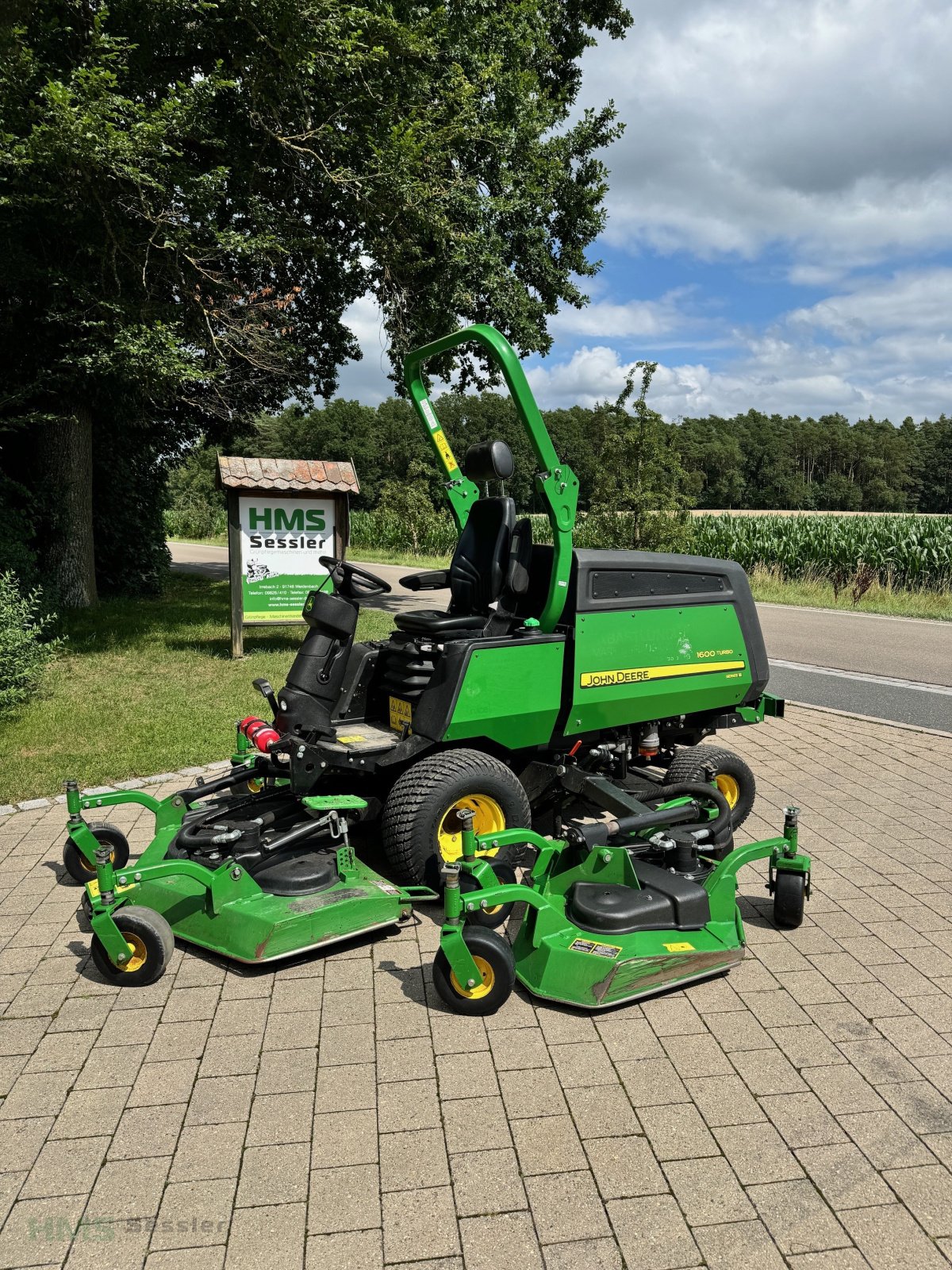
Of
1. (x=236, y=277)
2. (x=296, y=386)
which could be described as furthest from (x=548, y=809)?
(x=296, y=386)

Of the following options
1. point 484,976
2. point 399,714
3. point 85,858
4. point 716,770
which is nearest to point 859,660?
point 716,770

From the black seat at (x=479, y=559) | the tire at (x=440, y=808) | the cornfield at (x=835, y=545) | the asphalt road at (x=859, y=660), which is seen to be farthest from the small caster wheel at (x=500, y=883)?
the cornfield at (x=835, y=545)

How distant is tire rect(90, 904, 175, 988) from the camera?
3.34 metres

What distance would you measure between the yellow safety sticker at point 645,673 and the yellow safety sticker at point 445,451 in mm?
1527

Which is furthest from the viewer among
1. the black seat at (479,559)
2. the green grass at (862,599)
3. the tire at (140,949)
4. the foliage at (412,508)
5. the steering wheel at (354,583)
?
the foliage at (412,508)

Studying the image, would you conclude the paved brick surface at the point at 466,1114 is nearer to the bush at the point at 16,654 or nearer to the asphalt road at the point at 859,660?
the bush at the point at 16,654

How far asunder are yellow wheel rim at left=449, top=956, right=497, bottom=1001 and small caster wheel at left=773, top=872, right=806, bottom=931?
56.5 inches

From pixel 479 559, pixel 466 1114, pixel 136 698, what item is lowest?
pixel 136 698

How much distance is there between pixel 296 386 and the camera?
1438cm

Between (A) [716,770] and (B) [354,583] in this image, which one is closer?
(B) [354,583]

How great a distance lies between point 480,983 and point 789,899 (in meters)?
1.51

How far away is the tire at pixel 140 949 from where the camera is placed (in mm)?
3340

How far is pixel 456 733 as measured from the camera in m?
4.21

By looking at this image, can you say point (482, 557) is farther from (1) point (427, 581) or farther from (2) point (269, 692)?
(2) point (269, 692)
